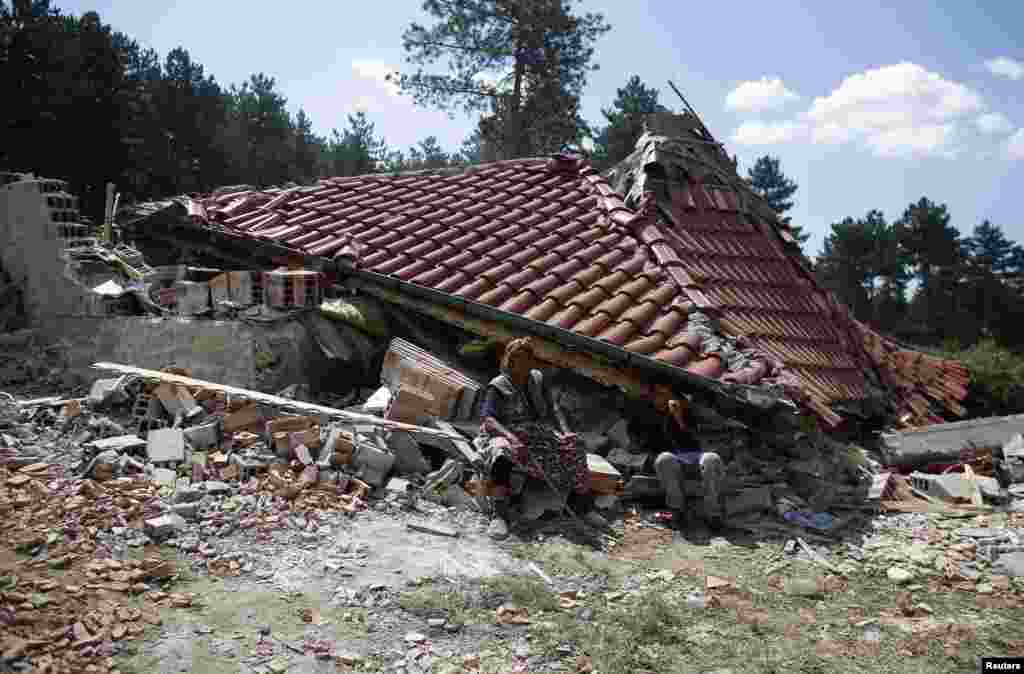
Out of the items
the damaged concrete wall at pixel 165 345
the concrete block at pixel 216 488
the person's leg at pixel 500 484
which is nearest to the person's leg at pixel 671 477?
the person's leg at pixel 500 484

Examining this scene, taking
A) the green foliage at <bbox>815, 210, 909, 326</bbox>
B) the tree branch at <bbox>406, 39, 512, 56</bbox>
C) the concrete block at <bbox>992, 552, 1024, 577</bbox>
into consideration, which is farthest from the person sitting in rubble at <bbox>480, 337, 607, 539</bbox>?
the green foliage at <bbox>815, 210, 909, 326</bbox>

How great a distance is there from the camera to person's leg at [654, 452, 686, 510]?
612 centimetres

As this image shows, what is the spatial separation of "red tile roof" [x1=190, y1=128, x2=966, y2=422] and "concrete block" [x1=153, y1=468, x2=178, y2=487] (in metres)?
3.34

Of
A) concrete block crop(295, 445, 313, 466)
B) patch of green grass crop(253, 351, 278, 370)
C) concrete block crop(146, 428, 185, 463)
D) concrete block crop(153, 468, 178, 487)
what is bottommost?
concrete block crop(153, 468, 178, 487)

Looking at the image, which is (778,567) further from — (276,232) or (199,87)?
(199,87)

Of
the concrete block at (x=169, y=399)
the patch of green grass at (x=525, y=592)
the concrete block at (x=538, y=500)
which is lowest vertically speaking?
the patch of green grass at (x=525, y=592)

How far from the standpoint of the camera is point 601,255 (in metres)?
8.49

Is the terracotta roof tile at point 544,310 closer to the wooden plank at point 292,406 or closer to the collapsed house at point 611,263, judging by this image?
the collapsed house at point 611,263

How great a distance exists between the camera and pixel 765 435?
721cm

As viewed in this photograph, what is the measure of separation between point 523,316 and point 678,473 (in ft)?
7.23

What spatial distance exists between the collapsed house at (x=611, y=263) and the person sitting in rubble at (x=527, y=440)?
83 centimetres

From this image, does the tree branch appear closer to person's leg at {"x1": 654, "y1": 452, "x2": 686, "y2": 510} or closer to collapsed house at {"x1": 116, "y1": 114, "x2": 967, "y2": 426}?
collapsed house at {"x1": 116, "y1": 114, "x2": 967, "y2": 426}

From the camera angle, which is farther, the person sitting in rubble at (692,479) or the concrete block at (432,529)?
the person sitting in rubble at (692,479)

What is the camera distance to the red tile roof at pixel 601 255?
7.15 metres
